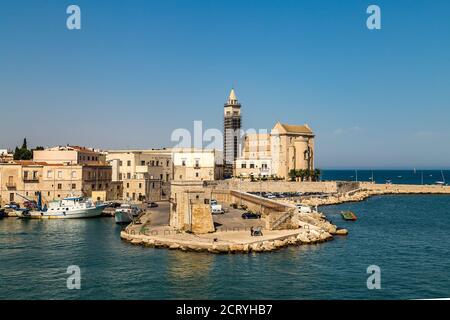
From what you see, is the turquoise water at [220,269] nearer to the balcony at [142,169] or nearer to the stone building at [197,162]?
the balcony at [142,169]

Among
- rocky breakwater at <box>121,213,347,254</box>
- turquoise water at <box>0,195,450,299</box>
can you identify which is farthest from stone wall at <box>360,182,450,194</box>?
rocky breakwater at <box>121,213,347,254</box>

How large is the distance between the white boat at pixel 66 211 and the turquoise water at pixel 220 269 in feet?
34.2

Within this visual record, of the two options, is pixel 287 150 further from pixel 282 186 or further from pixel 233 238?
pixel 233 238

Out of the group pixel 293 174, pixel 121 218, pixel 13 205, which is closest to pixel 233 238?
pixel 121 218

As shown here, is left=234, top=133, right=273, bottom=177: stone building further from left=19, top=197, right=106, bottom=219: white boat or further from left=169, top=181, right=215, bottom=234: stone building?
left=169, top=181, right=215, bottom=234: stone building

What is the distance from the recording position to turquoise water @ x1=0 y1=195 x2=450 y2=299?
22562 mm

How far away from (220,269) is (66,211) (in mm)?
31095

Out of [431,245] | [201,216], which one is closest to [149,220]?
[201,216]

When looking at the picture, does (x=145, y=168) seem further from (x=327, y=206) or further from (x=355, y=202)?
(x=355, y=202)

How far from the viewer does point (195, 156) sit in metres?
86.1

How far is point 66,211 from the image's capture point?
52.2 metres

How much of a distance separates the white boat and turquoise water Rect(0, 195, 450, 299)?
10425 millimetres

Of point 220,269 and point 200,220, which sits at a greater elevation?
point 200,220
